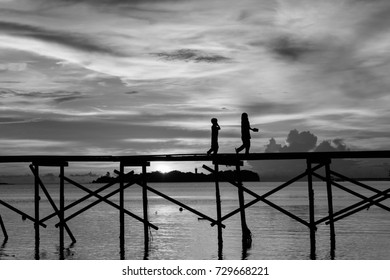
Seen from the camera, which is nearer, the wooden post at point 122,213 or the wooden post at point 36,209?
the wooden post at point 122,213

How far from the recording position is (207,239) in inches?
1458

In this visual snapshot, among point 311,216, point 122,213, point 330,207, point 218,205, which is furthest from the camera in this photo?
point 330,207

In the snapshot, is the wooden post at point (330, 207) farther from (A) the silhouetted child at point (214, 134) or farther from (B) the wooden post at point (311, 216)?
(A) the silhouetted child at point (214, 134)

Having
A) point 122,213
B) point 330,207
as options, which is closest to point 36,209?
point 122,213

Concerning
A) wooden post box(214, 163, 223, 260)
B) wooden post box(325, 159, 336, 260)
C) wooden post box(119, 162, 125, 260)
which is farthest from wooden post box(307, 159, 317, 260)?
wooden post box(119, 162, 125, 260)

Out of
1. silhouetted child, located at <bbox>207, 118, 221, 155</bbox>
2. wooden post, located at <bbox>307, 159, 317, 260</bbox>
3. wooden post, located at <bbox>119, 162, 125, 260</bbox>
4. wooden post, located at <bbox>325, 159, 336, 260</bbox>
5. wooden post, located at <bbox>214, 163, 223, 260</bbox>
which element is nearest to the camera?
silhouetted child, located at <bbox>207, 118, 221, 155</bbox>

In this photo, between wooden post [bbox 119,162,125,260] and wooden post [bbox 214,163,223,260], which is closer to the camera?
wooden post [bbox 214,163,223,260]

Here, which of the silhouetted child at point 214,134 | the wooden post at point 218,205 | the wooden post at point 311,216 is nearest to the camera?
the silhouetted child at point 214,134

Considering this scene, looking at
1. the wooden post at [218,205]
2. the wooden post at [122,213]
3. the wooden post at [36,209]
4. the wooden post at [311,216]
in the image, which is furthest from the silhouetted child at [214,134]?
the wooden post at [36,209]

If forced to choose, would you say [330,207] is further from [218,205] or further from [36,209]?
[36,209]

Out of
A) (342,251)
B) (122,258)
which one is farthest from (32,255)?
(342,251)

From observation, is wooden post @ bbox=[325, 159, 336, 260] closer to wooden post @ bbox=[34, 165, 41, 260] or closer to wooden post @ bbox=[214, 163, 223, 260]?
wooden post @ bbox=[214, 163, 223, 260]
